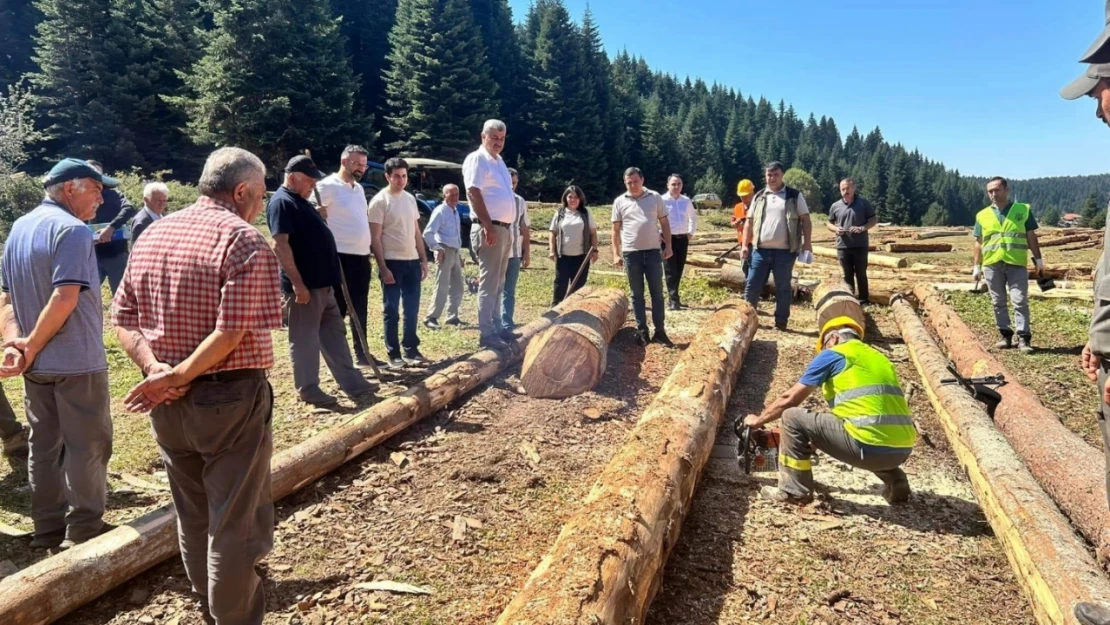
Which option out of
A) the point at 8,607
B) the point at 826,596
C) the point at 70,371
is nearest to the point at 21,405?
the point at 70,371

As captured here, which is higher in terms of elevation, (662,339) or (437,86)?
(437,86)

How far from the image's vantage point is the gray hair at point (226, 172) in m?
2.44

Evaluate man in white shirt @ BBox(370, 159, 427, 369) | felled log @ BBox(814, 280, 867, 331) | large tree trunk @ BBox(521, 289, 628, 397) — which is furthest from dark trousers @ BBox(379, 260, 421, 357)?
felled log @ BBox(814, 280, 867, 331)

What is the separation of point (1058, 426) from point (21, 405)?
26.9ft

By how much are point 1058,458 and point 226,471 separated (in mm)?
4734

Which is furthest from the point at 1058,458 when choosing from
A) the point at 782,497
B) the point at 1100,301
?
the point at 1100,301

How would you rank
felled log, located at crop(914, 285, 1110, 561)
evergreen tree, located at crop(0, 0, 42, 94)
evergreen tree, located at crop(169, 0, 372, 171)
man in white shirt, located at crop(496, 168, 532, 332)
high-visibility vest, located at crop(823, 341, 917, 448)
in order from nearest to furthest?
felled log, located at crop(914, 285, 1110, 561) < high-visibility vest, located at crop(823, 341, 917, 448) < man in white shirt, located at crop(496, 168, 532, 332) < evergreen tree, located at crop(169, 0, 372, 171) < evergreen tree, located at crop(0, 0, 42, 94)

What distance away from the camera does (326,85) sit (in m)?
31.1

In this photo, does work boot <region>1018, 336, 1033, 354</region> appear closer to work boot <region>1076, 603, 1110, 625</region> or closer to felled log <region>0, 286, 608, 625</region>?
work boot <region>1076, 603, 1110, 625</region>

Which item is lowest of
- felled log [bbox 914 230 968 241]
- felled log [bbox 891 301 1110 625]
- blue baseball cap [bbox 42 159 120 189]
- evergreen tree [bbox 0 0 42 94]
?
felled log [bbox 891 301 1110 625]

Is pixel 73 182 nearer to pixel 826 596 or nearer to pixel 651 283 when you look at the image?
pixel 826 596

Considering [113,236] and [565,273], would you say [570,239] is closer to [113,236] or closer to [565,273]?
[565,273]

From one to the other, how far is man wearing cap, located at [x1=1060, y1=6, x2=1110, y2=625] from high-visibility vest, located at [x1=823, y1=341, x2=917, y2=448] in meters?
1.27

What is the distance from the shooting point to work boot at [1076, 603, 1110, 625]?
7.85 ft
